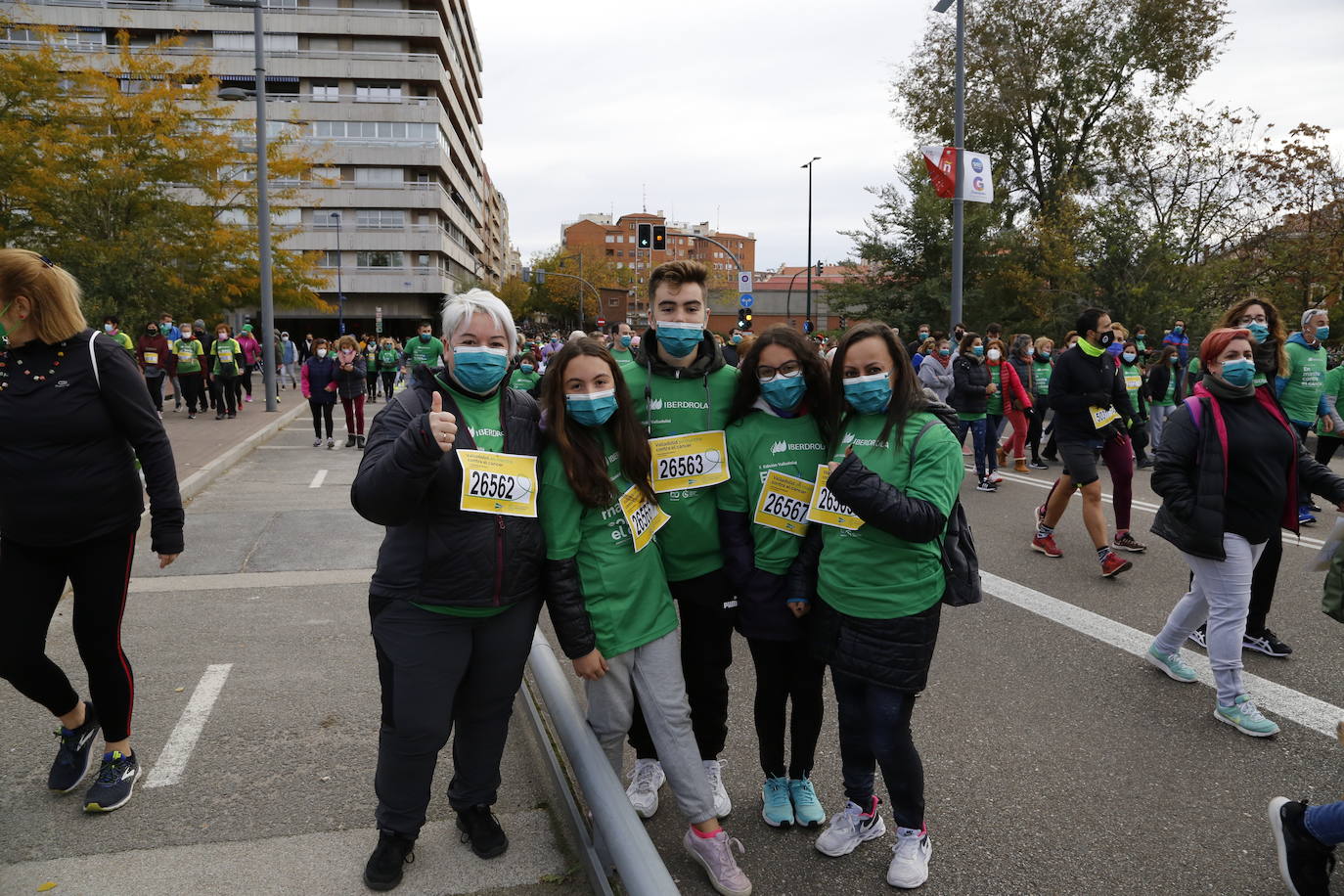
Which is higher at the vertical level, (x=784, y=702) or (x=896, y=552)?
(x=896, y=552)

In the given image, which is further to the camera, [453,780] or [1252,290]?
[1252,290]

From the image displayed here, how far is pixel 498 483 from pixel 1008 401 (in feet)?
35.1

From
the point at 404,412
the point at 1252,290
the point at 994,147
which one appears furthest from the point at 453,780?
the point at 994,147

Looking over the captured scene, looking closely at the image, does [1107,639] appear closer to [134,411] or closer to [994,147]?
[134,411]

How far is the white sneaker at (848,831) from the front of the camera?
10.2 ft

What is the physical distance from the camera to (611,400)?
2.92 m

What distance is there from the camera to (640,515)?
2.97 m

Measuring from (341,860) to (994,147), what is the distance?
34565 millimetres

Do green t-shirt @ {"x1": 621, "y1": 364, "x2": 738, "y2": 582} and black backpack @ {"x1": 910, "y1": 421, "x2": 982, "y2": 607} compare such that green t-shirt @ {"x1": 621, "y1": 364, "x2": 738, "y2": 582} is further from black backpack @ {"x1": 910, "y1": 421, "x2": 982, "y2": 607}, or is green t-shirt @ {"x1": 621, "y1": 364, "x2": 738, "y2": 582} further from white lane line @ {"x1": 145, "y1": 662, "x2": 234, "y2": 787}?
white lane line @ {"x1": 145, "y1": 662, "x2": 234, "y2": 787}

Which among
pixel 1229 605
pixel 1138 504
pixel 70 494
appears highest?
pixel 70 494

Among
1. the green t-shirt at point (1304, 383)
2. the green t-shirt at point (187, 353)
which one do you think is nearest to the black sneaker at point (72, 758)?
the green t-shirt at point (1304, 383)

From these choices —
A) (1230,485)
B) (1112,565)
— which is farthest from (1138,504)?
(1230,485)

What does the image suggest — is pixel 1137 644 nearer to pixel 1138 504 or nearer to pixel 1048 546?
pixel 1048 546

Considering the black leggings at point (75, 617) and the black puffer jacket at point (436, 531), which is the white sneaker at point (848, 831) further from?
the black leggings at point (75, 617)
